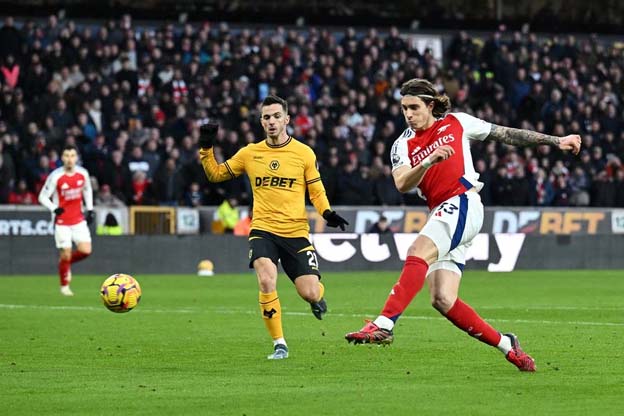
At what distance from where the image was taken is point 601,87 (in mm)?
39312

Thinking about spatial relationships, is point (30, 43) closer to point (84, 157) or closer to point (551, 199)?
point (84, 157)

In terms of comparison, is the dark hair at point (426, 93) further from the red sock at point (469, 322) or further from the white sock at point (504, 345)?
the white sock at point (504, 345)

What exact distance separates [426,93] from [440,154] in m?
0.97

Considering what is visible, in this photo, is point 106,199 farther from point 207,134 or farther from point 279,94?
point 207,134

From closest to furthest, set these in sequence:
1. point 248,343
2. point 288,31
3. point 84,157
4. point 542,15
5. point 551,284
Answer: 1. point 248,343
2. point 551,284
3. point 84,157
4. point 288,31
5. point 542,15

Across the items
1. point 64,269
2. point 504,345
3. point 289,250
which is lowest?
A: point 64,269

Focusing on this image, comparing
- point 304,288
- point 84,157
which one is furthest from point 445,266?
point 84,157

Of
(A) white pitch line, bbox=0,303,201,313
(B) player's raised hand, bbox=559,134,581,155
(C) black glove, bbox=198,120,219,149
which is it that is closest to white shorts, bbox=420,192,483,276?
(B) player's raised hand, bbox=559,134,581,155

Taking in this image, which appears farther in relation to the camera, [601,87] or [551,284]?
[601,87]

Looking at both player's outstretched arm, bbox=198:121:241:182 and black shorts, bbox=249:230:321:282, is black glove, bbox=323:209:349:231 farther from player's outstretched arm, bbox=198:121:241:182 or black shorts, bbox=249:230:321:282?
player's outstretched arm, bbox=198:121:241:182

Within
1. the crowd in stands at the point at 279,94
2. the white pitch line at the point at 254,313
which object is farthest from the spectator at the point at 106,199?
the white pitch line at the point at 254,313

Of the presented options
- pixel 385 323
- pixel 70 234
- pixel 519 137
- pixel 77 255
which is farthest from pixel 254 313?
pixel 385 323

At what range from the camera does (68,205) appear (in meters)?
22.9

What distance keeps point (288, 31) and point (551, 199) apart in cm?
876
